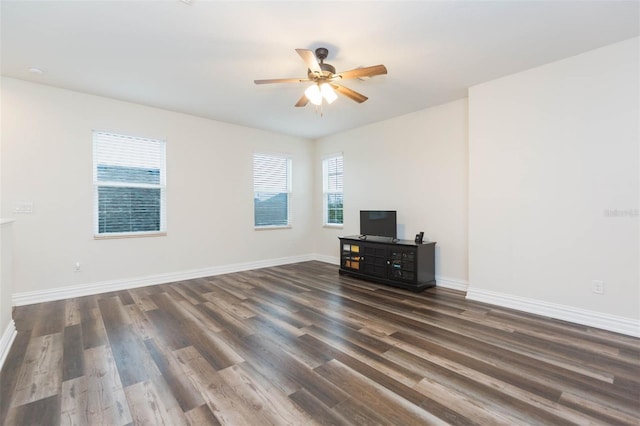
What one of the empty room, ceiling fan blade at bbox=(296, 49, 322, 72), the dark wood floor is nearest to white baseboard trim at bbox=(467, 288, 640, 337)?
the empty room

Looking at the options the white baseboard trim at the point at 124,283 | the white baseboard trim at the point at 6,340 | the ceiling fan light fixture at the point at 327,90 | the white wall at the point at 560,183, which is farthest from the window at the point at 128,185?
the white wall at the point at 560,183

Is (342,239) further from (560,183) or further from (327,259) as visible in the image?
(560,183)

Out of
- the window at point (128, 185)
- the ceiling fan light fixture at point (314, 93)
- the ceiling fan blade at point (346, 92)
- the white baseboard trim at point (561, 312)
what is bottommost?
the white baseboard trim at point (561, 312)

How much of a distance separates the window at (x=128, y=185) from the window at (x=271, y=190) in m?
1.72

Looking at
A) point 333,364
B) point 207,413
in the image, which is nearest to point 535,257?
point 333,364

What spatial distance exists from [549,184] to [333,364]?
2.99 m

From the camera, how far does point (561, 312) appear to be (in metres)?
3.16

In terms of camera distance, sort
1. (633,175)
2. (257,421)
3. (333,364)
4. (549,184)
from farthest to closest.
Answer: (549,184) < (633,175) < (333,364) < (257,421)

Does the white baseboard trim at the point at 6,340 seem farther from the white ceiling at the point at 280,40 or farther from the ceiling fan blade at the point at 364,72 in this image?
the ceiling fan blade at the point at 364,72

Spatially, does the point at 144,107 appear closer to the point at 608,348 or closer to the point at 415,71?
the point at 415,71

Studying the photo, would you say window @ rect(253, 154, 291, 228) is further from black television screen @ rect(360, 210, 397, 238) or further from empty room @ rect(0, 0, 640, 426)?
black television screen @ rect(360, 210, 397, 238)

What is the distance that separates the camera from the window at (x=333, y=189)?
6258 mm

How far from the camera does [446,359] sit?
231 centimetres

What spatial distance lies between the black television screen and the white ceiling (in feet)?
6.16
